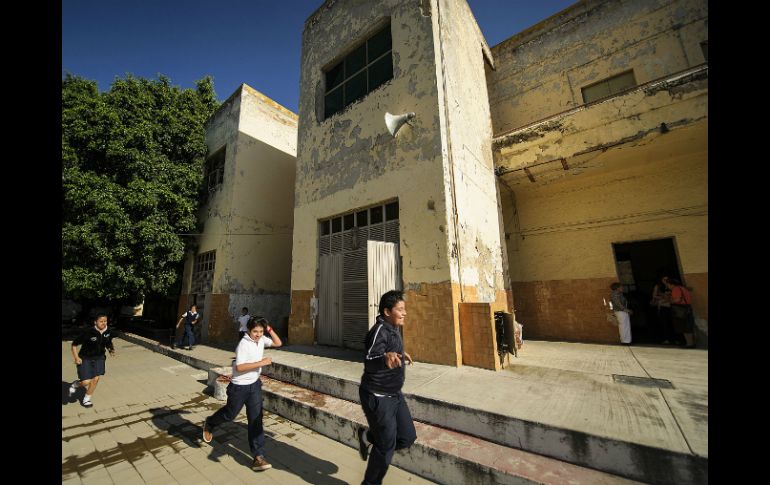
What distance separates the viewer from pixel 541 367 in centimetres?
522

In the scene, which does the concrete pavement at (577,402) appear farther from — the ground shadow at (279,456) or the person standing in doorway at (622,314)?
the person standing in doorway at (622,314)

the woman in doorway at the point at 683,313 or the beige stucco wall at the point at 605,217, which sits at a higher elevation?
the beige stucco wall at the point at 605,217

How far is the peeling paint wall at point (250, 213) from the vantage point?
35.4ft

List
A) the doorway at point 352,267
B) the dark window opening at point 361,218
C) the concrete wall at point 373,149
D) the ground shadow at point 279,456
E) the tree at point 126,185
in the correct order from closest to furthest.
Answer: the ground shadow at point 279,456 < the concrete wall at point 373,149 < the doorway at point 352,267 < the dark window opening at point 361,218 < the tree at point 126,185

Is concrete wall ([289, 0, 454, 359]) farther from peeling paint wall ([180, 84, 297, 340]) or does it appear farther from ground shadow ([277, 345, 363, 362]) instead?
peeling paint wall ([180, 84, 297, 340])

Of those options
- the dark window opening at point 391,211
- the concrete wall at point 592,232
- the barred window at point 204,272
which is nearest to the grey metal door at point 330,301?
the dark window opening at point 391,211

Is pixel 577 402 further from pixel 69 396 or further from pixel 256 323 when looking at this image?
pixel 69 396

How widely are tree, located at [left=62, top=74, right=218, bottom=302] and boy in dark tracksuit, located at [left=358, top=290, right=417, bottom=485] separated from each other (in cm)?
1130

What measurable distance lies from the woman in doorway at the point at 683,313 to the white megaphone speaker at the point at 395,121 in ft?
24.3

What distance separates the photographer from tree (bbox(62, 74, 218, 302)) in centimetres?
1002

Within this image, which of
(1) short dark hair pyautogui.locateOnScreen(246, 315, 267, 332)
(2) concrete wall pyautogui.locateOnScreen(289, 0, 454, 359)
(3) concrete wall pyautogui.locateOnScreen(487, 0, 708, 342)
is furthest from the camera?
(3) concrete wall pyautogui.locateOnScreen(487, 0, 708, 342)

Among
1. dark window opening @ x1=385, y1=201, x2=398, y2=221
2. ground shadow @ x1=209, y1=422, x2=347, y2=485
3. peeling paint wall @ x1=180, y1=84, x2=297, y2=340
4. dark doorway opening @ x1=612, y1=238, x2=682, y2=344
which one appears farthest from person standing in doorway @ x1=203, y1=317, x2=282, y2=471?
dark doorway opening @ x1=612, y1=238, x2=682, y2=344
